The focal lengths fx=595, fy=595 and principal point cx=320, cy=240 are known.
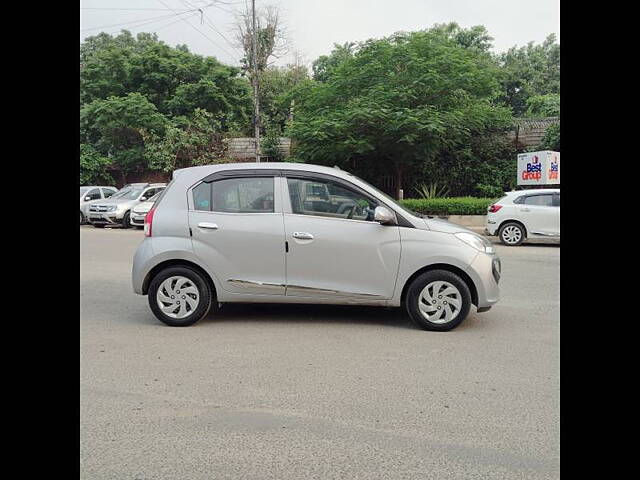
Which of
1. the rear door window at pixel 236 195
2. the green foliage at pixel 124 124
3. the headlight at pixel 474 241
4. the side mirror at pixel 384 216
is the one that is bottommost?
the headlight at pixel 474 241

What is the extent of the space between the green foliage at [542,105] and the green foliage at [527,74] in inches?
59.3

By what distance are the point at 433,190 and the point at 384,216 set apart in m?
18.1

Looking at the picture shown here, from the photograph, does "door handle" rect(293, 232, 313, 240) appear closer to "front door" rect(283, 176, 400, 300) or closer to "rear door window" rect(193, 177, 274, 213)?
"front door" rect(283, 176, 400, 300)

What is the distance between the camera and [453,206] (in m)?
20.9

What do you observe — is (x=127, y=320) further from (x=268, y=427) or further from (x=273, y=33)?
(x=273, y=33)

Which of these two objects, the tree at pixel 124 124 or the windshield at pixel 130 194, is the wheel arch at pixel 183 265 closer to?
the windshield at pixel 130 194

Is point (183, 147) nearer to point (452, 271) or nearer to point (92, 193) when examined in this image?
point (92, 193)

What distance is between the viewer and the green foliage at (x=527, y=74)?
42906mm

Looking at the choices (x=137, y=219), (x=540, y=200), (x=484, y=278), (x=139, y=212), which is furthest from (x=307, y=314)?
(x=137, y=219)

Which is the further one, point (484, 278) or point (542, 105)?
point (542, 105)

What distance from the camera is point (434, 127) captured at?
19.8 metres

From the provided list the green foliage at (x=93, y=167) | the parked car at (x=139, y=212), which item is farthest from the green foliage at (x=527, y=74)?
the parked car at (x=139, y=212)
